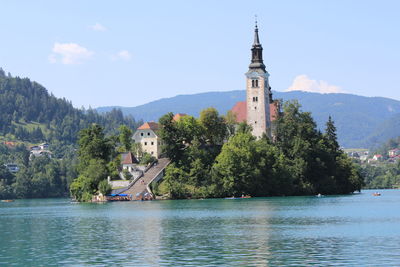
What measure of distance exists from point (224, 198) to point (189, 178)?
25.4 ft

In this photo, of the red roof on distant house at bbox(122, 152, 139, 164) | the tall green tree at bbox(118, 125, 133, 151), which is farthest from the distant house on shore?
the red roof on distant house at bbox(122, 152, 139, 164)

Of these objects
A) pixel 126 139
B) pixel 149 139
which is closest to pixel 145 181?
pixel 149 139

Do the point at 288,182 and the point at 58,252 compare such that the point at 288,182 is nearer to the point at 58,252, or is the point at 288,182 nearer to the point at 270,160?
the point at 270,160

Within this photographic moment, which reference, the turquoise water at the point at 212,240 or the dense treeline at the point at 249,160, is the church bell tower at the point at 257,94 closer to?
the dense treeline at the point at 249,160

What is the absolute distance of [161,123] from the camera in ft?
443

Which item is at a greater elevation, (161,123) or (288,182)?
(161,123)

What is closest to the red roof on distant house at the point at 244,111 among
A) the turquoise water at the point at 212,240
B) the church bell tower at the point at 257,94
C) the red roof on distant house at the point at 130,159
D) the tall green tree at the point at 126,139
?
the church bell tower at the point at 257,94

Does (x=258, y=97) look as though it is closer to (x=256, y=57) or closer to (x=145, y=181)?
(x=256, y=57)

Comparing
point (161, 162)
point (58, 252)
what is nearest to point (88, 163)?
point (161, 162)

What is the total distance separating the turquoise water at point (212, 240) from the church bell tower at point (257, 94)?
213 ft

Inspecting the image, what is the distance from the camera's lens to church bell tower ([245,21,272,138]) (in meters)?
147

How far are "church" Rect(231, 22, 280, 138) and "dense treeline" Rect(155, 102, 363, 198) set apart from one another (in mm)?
3857

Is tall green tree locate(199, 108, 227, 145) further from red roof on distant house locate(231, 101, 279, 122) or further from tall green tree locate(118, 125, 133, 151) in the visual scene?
tall green tree locate(118, 125, 133, 151)

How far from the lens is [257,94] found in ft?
484
